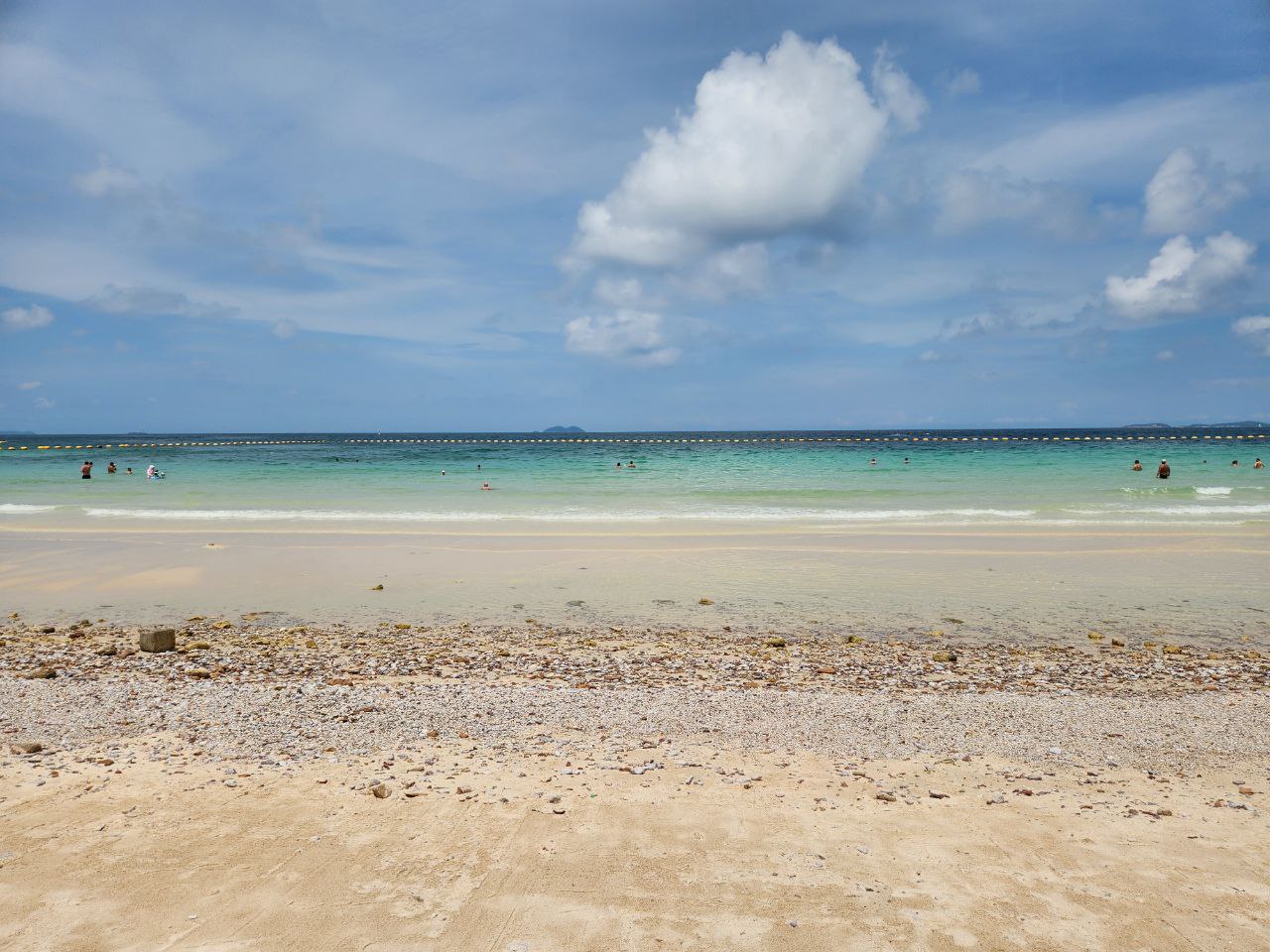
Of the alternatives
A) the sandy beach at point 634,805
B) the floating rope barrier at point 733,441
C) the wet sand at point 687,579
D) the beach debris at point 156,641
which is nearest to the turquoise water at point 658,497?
the wet sand at point 687,579

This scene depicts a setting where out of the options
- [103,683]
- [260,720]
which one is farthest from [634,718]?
[103,683]

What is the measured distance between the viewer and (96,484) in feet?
125

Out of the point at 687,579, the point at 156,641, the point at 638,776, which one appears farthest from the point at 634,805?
the point at 687,579

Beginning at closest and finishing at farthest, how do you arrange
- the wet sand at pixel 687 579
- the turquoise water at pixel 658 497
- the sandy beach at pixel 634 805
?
the sandy beach at pixel 634 805, the wet sand at pixel 687 579, the turquoise water at pixel 658 497

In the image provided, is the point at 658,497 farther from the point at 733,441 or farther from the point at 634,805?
the point at 733,441

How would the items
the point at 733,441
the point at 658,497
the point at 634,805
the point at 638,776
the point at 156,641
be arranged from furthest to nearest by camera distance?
the point at 733,441 → the point at 658,497 → the point at 156,641 → the point at 638,776 → the point at 634,805

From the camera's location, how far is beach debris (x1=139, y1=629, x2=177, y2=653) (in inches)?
347

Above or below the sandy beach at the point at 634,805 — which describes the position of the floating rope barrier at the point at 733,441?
above

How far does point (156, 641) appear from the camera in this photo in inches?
348

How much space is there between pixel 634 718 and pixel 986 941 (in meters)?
3.34

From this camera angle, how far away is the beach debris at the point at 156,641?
→ 28.9 feet

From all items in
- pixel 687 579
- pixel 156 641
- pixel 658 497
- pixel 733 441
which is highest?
pixel 733 441

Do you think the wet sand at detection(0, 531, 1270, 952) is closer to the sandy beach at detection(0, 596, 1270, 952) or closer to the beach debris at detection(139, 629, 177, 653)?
the sandy beach at detection(0, 596, 1270, 952)

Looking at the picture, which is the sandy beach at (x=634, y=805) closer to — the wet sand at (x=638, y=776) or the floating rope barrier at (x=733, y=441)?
the wet sand at (x=638, y=776)
